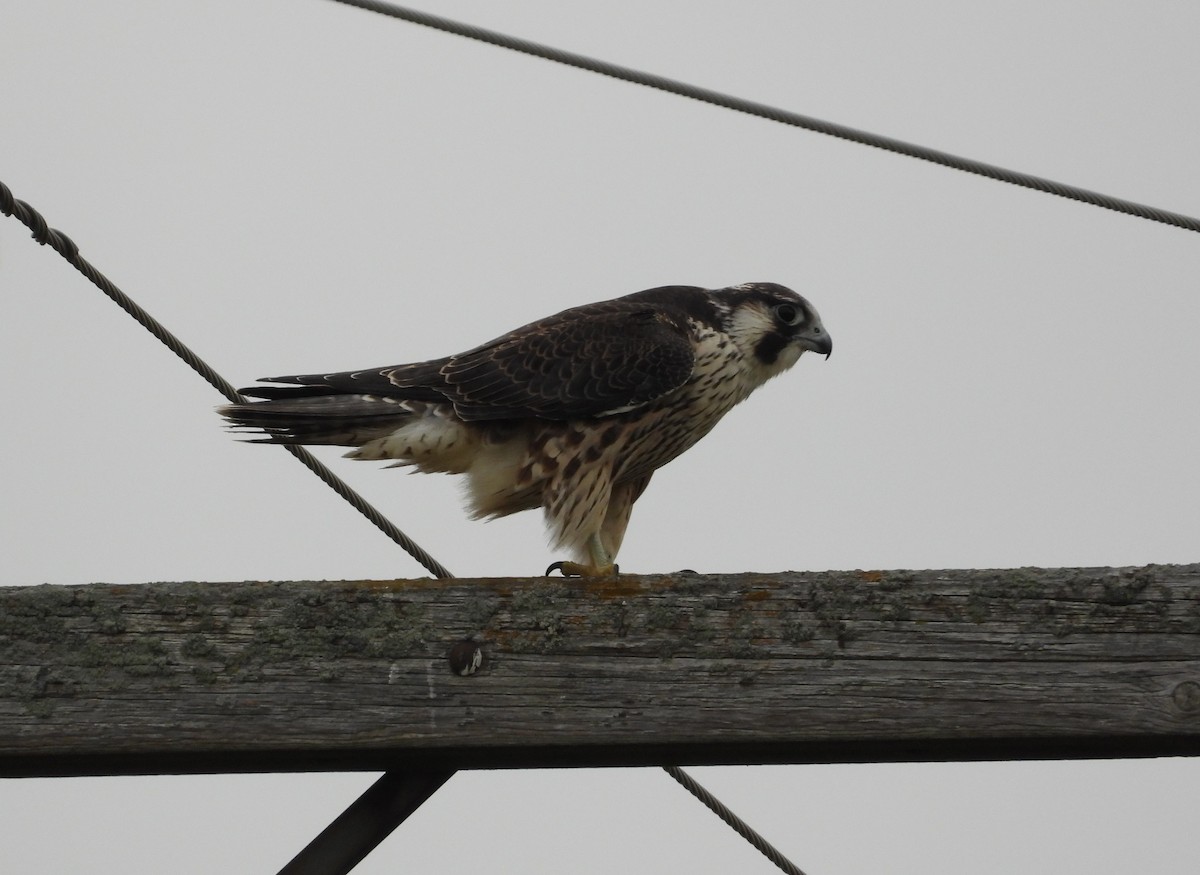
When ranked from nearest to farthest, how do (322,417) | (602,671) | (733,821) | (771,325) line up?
(602,671) → (733,821) → (322,417) → (771,325)

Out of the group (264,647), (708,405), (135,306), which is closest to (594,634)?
(264,647)

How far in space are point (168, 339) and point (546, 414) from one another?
41.0 inches

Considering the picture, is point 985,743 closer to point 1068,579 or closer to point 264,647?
point 1068,579

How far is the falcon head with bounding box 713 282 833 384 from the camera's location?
4316mm

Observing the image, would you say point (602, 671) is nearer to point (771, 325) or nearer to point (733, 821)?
point (733, 821)

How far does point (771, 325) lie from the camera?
14.4ft

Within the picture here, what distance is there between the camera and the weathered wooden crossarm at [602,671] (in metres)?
1.78

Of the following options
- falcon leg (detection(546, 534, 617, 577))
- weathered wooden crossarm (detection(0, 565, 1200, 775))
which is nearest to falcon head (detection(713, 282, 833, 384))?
falcon leg (detection(546, 534, 617, 577))

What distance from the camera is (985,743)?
70.2 inches

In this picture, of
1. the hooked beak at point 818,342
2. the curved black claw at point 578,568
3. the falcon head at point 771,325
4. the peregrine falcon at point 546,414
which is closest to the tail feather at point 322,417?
the peregrine falcon at point 546,414

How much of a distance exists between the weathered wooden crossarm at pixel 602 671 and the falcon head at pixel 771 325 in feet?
8.13

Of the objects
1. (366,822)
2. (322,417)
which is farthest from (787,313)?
(366,822)

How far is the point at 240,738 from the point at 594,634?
502 millimetres

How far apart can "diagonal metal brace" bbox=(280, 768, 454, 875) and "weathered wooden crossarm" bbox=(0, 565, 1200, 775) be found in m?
0.04
